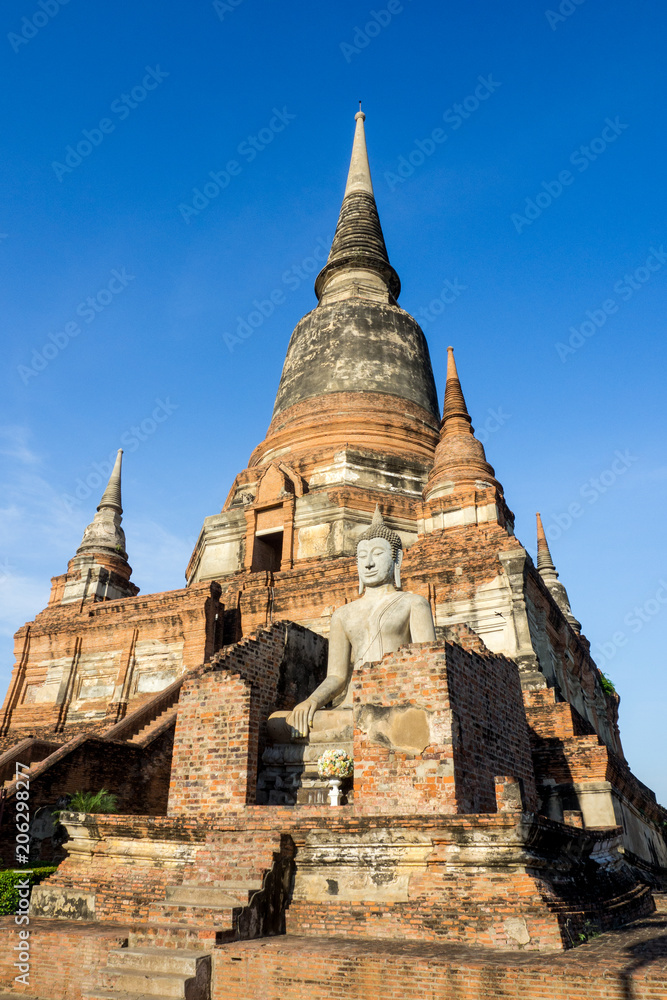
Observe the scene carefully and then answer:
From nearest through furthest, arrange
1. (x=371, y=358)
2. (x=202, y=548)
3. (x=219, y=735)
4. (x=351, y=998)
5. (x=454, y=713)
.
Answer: (x=351, y=998), (x=454, y=713), (x=219, y=735), (x=202, y=548), (x=371, y=358)

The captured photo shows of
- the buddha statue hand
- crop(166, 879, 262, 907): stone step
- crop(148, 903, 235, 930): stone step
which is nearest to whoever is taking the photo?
crop(148, 903, 235, 930): stone step

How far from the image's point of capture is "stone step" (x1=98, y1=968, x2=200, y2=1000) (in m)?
4.96

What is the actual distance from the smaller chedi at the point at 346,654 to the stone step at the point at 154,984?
11.2 feet

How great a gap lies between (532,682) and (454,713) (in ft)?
18.9

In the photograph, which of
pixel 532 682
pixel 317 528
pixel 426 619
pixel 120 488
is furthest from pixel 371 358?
pixel 426 619

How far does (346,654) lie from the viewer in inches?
376

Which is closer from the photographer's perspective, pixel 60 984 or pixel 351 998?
pixel 351 998

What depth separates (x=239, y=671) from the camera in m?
9.60

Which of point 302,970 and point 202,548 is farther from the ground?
point 202,548

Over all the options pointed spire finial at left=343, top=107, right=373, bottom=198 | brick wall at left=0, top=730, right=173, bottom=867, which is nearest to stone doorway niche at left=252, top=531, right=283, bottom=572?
brick wall at left=0, top=730, right=173, bottom=867

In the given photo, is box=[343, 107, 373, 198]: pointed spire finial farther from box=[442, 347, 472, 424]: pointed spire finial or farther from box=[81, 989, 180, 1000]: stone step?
box=[81, 989, 180, 1000]: stone step

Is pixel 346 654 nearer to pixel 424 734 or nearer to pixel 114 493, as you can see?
pixel 424 734

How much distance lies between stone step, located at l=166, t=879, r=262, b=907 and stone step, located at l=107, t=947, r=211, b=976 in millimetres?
580

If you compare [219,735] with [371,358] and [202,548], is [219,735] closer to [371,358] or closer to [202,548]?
[202,548]
